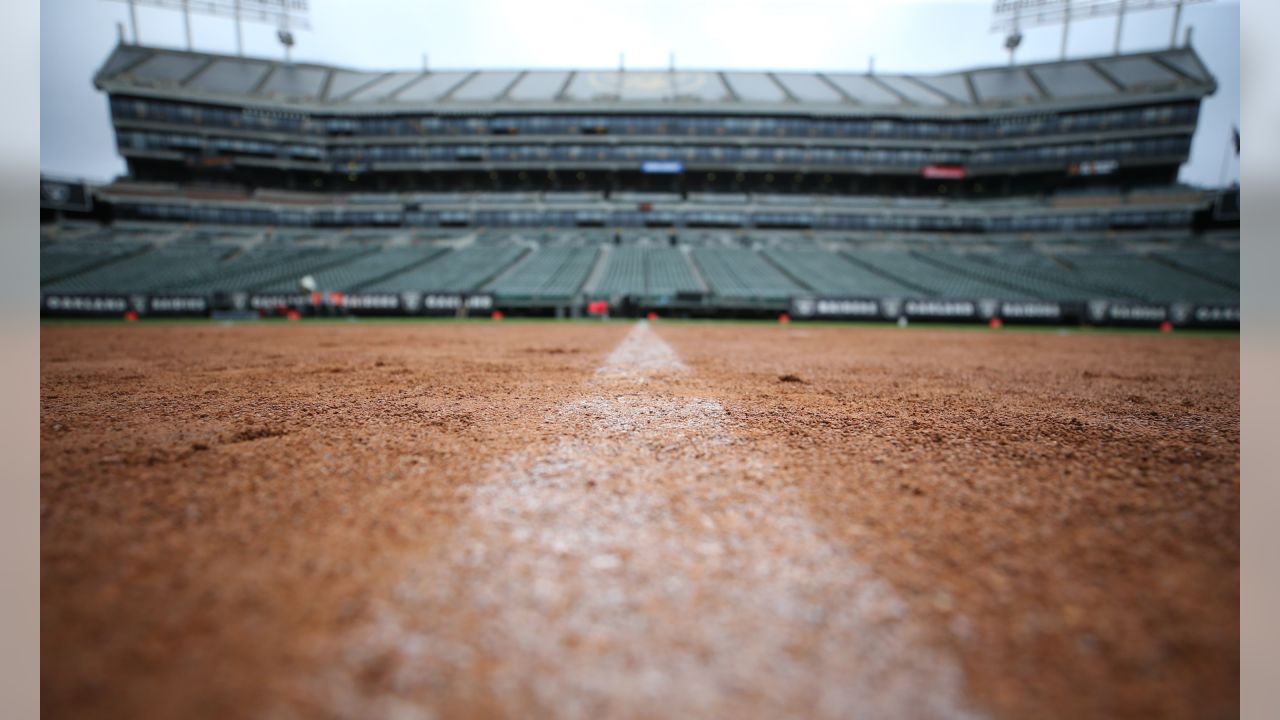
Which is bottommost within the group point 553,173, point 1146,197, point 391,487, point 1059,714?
point 1059,714

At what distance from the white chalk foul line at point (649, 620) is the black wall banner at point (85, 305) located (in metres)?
23.0

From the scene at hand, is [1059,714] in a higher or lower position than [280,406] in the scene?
lower

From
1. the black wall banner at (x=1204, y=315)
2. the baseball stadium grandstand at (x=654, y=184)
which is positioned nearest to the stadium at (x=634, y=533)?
the black wall banner at (x=1204, y=315)

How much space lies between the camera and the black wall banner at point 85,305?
1570 centimetres

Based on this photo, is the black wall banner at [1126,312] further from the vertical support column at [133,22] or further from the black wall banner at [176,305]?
the vertical support column at [133,22]

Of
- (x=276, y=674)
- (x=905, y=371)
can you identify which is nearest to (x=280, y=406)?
(x=276, y=674)

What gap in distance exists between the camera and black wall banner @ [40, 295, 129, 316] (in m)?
15.7

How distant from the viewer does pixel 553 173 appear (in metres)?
33.0

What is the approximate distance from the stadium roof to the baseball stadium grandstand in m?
0.22

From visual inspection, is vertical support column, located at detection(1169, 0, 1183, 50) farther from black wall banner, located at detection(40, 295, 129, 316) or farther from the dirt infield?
black wall banner, located at detection(40, 295, 129, 316)

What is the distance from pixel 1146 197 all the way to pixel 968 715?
4040cm

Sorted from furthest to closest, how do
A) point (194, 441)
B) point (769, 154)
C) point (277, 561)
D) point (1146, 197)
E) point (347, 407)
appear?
point (769, 154) < point (1146, 197) < point (347, 407) < point (194, 441) < point (277, 561)

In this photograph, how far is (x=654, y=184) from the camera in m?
Answer: 33.2
